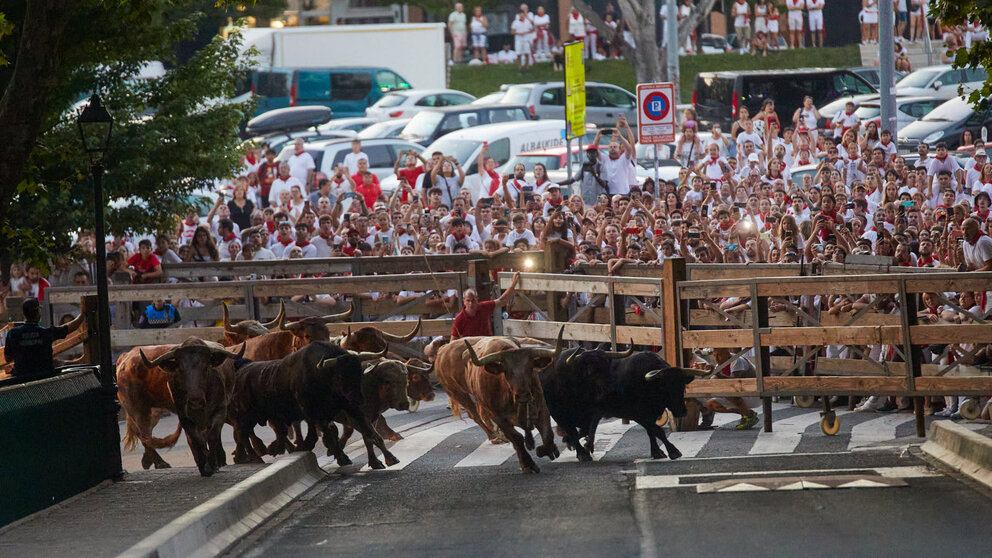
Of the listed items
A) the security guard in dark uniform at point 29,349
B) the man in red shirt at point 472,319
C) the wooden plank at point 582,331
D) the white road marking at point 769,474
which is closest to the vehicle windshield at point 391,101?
the wooden plank at point 582,331

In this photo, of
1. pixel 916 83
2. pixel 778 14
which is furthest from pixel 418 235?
pixel 778 14

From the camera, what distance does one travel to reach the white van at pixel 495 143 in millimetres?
31516

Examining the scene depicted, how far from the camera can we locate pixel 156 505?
11117 millimetres

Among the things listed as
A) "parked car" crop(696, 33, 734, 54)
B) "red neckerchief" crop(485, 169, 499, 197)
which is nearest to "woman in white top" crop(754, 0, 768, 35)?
"parked car" crop(696, 33, 734, 54)

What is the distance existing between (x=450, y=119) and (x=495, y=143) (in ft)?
16.0

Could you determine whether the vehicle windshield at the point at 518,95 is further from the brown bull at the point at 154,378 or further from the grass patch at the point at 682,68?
the brown bull at the point at 154,378

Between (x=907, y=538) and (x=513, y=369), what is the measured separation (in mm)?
4912

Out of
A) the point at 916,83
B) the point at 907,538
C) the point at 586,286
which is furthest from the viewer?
the point at 916,83

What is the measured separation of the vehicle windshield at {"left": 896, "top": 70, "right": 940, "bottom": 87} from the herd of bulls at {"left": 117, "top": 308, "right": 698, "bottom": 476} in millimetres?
26655

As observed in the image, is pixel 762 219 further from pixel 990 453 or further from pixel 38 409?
pixel 38 409

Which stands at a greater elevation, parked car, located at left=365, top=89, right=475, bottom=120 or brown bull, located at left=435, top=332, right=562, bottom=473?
parked car, located at left=365, top=89, right=475, bottom=120

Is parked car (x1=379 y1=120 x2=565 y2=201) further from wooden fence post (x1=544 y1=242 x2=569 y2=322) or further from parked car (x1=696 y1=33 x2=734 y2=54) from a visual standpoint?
parked car (x1=696 y1=33 x2=734 y2=54)

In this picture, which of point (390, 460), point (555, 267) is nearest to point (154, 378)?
point (390, 460)

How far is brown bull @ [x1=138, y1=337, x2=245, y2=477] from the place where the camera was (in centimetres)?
1267
